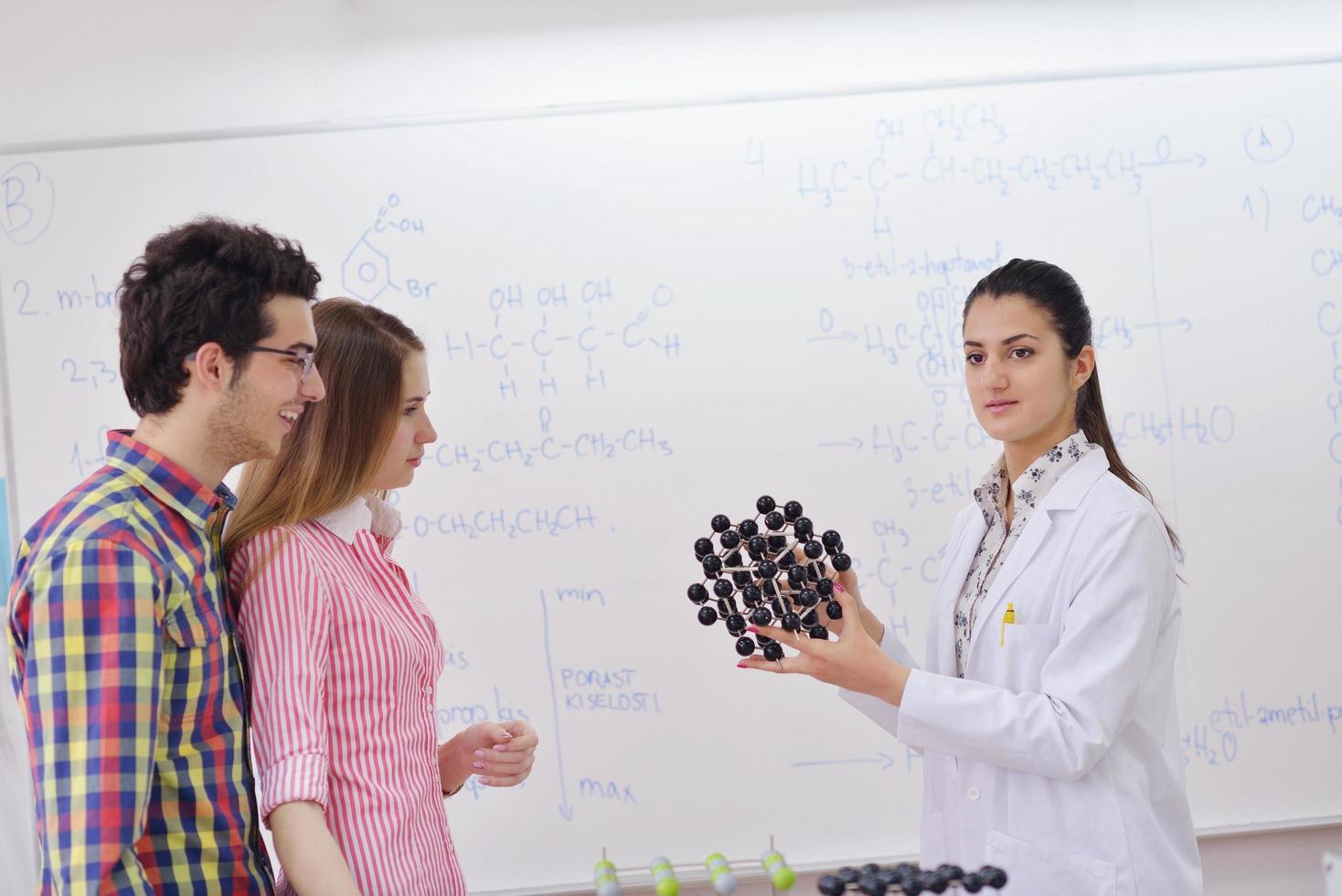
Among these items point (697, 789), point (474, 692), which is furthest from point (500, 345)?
point (697, 789)

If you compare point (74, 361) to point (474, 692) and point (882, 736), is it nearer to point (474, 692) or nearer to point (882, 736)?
point (474, 692)

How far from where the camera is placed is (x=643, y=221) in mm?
2258

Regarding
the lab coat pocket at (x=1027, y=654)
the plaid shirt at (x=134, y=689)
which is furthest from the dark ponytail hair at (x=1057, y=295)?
the plaid shirt at (x=134, y=689)

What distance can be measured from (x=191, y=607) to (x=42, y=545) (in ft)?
0.49

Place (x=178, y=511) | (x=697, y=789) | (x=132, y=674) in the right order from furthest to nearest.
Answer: (x=697, y=789) → (x=178, y=511) → (x=132, y=674)

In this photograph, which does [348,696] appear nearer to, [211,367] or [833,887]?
[211,367]

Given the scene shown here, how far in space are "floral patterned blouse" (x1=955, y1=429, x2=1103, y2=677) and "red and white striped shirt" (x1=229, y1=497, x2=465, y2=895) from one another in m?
0.78

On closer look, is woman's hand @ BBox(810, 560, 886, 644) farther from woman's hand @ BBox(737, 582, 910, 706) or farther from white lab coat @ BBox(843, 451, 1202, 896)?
white lab coat @ BBox(843, 451, 1202, 896)

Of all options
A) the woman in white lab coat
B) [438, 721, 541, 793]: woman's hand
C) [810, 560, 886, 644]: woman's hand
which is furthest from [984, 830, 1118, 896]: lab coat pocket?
[438, 721, 541, 793]: woman's hand

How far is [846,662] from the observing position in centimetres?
136

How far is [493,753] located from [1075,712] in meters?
0.78

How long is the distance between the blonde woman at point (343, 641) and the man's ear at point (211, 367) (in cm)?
9

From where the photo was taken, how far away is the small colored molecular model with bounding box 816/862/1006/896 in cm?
103

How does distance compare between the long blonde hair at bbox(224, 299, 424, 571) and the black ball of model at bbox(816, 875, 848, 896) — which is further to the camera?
the long blonde hair at bbox(224, 299, 424, 571)
